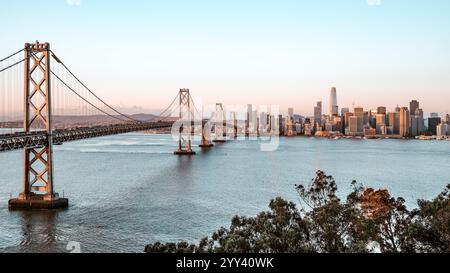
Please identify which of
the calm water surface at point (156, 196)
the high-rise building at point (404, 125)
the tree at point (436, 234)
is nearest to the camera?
the tree at point (436, 234)

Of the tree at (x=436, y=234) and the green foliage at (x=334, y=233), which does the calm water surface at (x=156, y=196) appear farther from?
the tree at (x=436, y=234)

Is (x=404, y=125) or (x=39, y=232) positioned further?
(x=404, y=125)

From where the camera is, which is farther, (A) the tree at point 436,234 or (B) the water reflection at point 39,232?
(B) the water reflection at point 39,232

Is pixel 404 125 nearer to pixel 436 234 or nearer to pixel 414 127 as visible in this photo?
pixel 414 127

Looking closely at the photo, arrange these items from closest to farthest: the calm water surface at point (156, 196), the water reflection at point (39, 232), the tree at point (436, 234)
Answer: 1. the tree at point (436, 234)
2. the water reflection at point (39, 232)
3. the calm water surface at point (156, 196)

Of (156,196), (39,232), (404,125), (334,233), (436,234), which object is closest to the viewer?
(436,234)

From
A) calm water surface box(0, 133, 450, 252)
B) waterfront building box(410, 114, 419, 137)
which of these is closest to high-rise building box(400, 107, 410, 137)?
waterfront building box(410, 114, 419, 137)

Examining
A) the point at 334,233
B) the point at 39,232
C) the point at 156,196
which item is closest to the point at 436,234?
the point at 334,233

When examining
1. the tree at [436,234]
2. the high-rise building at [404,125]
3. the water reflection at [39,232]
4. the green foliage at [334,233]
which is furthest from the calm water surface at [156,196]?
the high-rise building at [404,125]

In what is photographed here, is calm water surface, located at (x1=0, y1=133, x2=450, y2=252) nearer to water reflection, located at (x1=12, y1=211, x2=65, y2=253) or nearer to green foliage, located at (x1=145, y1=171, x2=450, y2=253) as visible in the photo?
water reflection, located at (x1=12, y1=211, x2=65, y2=253)

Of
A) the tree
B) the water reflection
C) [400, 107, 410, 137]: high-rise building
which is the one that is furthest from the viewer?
[400, 107, 410, 137]: high-rise building
